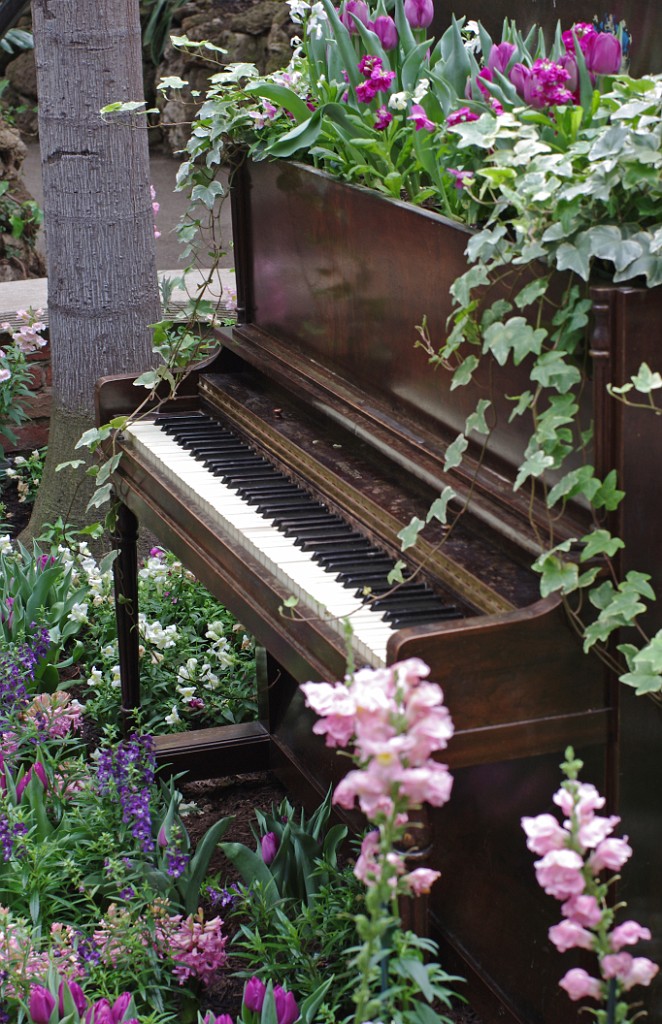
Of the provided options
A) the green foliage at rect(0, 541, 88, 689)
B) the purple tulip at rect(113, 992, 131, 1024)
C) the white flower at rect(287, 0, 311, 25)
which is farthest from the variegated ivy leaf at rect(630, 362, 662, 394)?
the green foliage at rect(0, 541, 88, 689)

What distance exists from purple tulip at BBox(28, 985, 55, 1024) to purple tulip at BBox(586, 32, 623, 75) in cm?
168

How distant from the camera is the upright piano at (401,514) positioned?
Result: 1.92 meters

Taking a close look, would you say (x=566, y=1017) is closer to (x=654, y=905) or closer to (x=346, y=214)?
(x=654, y=905)

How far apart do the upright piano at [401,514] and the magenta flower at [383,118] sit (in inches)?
5.2

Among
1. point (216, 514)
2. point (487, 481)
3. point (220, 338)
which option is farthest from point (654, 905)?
point (220, 338)

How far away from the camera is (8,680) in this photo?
3334mm

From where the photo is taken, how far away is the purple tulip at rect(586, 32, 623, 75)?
2129 millimetres

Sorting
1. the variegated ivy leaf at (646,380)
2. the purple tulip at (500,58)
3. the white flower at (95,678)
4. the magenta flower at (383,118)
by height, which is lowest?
the white flower at (95,678)

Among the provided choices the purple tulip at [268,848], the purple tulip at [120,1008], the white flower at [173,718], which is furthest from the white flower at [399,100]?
the white flower at [173,718]

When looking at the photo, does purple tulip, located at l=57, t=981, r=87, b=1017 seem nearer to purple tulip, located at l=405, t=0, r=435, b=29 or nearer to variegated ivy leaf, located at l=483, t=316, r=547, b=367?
variegated ivy leaf, located at l=483, t=316, r=547, b=367

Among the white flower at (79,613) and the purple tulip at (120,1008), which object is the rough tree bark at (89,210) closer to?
the white flower at (79,613)

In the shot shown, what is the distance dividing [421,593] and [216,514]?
0.56m

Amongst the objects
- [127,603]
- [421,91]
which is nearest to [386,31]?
[421,91]

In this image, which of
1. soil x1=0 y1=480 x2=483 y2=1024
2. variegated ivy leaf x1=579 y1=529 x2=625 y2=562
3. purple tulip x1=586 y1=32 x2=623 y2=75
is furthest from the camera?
soil x1=0 y1=480 x2=483 y2=1024
